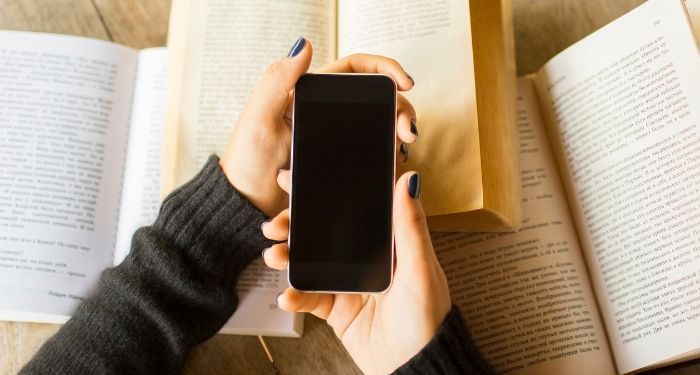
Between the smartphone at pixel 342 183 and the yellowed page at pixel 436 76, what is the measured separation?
3.3 inches

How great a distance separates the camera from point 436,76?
633mm

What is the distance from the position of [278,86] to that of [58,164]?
0.98 feet

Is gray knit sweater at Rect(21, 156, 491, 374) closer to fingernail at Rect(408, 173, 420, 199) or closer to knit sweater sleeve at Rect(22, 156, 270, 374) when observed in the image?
knit sweater sleeve at Rect(22, 156, 270, 374)

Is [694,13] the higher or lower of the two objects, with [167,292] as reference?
higher

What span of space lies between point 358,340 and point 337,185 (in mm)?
162

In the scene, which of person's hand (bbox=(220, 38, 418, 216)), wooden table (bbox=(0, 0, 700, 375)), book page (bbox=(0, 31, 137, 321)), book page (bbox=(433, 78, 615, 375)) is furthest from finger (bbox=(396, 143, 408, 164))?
book page (bbox=(0, 31, 137, 321))

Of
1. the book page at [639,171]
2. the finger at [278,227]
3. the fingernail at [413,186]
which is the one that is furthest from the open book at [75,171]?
the book page at [639,171]

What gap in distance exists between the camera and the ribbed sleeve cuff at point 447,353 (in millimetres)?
511

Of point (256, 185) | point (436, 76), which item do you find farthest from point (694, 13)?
point (256, 185)

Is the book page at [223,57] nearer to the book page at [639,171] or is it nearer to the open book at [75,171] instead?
the open book at [75,171]

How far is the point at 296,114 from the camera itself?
0.56 meters

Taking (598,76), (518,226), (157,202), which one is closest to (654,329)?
(518,226)

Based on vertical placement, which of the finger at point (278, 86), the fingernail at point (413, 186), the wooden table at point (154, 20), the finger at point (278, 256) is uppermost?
the wooden table at point (154, 20)

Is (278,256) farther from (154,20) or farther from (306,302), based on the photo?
(154,20)
